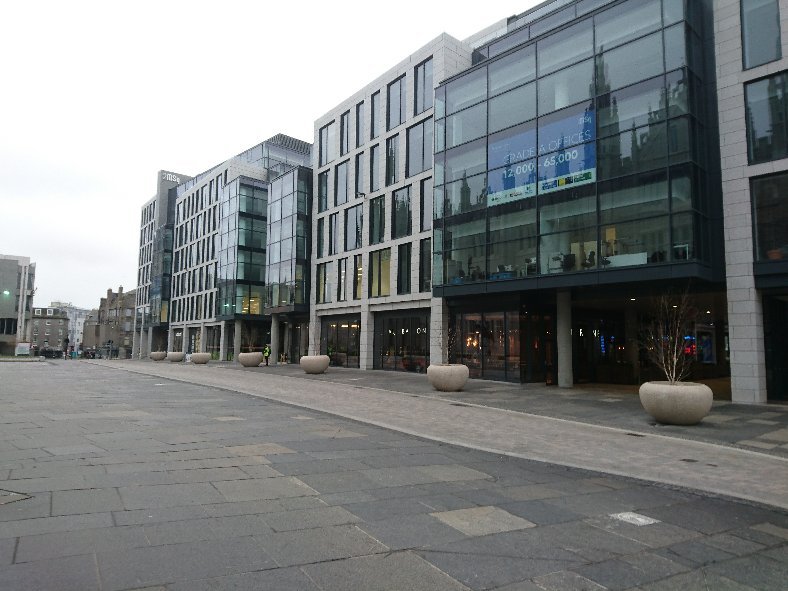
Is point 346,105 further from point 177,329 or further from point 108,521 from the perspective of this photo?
point 177,329

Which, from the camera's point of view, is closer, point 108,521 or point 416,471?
point 108,521

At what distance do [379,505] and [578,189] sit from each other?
1952 centimetres

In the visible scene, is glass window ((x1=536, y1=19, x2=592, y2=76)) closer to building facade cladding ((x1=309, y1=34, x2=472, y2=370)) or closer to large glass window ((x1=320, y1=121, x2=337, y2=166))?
building facade cladding ((x1=309, y1=34, x2=472, y2=370))

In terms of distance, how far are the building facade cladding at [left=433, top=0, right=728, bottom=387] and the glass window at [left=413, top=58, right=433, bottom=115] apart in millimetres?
4254

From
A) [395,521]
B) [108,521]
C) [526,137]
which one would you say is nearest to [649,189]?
[526,137]

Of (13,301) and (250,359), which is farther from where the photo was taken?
(13,301)

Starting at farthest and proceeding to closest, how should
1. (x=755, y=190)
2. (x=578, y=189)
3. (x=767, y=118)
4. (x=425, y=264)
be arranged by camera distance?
(x=425, y=264), (x=578, y=189), (x=755, y=190), (x=767, y=118)

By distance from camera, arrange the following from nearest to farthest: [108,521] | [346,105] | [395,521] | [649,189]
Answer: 1. [108,521]
2. [395,521]
3. [649,189]
4. [346,105]

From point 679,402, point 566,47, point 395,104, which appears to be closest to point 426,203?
point 395,104

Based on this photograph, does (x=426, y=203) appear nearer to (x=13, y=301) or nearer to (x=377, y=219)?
(x=377, y=219)

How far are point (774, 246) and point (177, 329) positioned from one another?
71210 mm

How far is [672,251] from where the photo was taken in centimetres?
1942

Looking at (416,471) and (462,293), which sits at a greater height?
(462,293)

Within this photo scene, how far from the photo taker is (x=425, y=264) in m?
33.7
